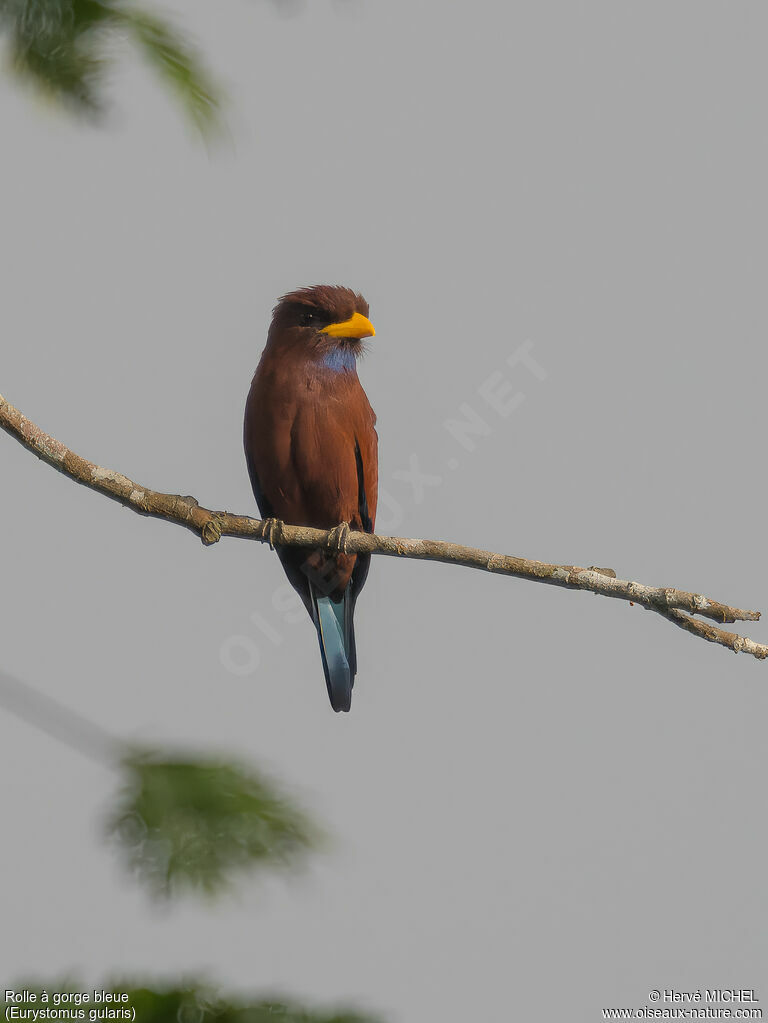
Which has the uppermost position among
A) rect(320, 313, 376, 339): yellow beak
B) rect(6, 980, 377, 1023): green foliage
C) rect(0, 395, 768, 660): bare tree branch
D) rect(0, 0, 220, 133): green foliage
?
rect(320, 313, 376, 339): yellow beak

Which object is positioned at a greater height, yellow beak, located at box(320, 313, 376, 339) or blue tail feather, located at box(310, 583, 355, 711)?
yellow beak, located at box(320, 313, 376, 339)

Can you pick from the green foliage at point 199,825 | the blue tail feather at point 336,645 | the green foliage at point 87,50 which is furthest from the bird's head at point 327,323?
the green foliage at point 199,825

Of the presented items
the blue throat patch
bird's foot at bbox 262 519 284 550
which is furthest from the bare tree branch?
the blue throat patch

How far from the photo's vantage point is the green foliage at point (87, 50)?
7.86 ft

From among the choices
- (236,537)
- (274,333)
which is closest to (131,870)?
(236,537)

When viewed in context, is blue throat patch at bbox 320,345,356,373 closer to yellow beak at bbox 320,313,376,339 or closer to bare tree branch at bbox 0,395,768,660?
yellow beak at bbox 320,313,376,339

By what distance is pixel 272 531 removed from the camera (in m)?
3.81

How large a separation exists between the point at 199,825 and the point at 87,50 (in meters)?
1.91

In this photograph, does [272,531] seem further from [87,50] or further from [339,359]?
[87,50]

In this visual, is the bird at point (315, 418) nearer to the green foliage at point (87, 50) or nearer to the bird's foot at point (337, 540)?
the bird's foot at point (337, 540)

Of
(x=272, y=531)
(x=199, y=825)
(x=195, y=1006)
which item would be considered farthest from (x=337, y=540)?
(x=199, y=825)

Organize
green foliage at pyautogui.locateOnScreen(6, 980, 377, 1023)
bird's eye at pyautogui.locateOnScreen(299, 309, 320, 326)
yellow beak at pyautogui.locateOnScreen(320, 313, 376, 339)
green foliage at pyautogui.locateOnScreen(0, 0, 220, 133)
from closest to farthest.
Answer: green foliage at pyautogui.locateOnScreen(6, 980, 377, 1023)
green foliage at pyautogui.locateOnScreen(0, 0, 220, 133)
yellow beak at pyautogui.locateOnScreen(320, 313, 376, 339)
bird's eye at pyautogui.locateOnScreen(299, 309, 320, 326)

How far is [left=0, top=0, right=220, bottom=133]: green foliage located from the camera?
2.39 metres

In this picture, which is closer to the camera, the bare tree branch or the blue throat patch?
the bare tree branch
